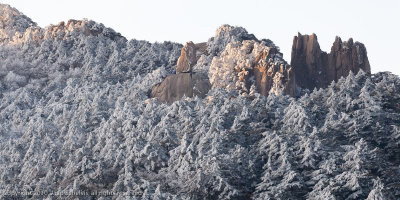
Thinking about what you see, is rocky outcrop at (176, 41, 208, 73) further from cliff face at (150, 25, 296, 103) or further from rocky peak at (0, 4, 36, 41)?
rocky peak at (0, 4, 36, 41)

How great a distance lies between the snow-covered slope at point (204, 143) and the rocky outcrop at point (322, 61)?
26.7 feet

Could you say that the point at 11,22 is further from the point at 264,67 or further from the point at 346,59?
the point at 346,59

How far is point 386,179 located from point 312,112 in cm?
1574

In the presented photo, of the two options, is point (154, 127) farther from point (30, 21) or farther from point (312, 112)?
point (30, 21)

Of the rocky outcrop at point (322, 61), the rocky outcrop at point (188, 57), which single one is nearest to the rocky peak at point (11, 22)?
the rocky outcrop at point (188, 57)

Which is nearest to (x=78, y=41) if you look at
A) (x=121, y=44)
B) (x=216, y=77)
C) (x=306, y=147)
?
(x=121, y=44)

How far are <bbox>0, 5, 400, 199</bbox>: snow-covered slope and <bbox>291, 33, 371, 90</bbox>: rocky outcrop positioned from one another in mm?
8131

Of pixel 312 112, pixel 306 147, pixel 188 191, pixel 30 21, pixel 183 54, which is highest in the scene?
pixel 30 21

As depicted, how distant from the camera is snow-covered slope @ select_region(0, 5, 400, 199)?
65438 mm

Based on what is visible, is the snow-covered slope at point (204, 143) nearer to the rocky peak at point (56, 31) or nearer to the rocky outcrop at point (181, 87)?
the rocky outcrop at point (181, 87)

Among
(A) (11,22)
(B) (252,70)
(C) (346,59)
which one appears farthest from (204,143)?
(A) (11,22)

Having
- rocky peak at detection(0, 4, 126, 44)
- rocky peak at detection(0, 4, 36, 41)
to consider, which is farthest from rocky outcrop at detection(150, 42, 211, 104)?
rocky peak at detection(0, 4, 36, 41)

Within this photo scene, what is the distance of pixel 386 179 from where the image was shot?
64.8 metres

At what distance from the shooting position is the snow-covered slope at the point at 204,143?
6544 cm
